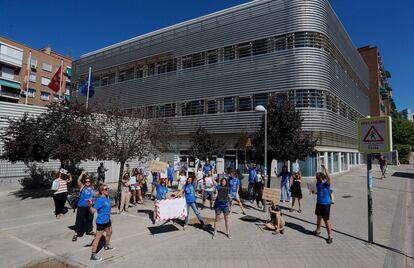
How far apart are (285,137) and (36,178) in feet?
52.1

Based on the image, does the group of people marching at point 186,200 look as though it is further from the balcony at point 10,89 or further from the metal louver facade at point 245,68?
the balcony at point 10,89

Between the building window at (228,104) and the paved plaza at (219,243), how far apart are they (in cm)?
1602

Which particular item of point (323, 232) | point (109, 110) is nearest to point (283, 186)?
point (323, 232)

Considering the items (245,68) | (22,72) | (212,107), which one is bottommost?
(212,107)

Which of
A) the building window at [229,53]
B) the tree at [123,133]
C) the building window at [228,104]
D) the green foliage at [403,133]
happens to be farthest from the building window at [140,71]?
the green foliage at [403,133]

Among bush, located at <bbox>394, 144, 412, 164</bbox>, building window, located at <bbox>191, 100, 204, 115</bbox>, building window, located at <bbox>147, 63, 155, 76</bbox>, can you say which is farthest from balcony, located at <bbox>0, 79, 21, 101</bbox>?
bush, located at <bbox>394, 144, 412, 164</bbox>

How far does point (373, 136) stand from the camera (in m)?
7.55

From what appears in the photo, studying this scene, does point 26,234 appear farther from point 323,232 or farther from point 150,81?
point 150,81

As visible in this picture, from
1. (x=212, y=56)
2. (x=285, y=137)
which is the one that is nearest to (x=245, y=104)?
(x=212, y=56)

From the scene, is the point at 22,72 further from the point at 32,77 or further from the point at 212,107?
the point at 212,107

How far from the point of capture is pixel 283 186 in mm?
13367

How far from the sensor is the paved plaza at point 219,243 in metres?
6.07

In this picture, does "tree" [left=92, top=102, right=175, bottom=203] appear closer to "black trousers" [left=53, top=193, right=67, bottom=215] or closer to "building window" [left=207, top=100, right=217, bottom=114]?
"black trousers" [left=53, top=193, right=67, bottom=215]

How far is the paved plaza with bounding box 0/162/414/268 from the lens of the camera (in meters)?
6.07
